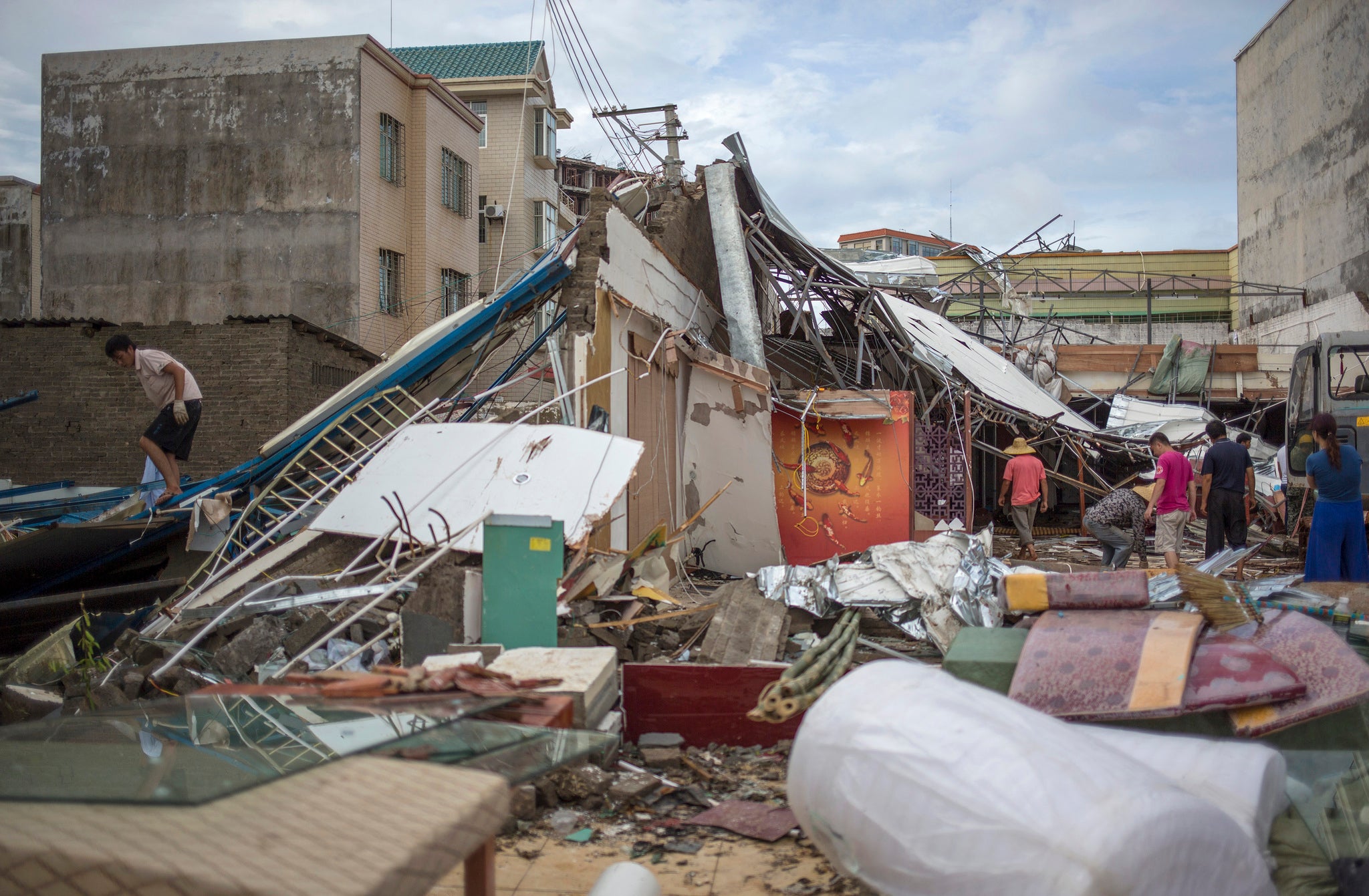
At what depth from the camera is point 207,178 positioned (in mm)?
19766

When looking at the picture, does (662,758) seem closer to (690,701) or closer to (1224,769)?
(690,701)

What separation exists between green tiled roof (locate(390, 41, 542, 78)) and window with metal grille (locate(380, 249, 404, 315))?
29.1 feet

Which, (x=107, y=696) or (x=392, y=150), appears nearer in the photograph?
(x=107, y=696)

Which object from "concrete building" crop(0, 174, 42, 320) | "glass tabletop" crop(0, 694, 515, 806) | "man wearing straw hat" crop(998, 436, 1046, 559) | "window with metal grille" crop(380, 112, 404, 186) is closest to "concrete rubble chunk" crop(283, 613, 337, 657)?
"glass tabletop" crop(0, 694, 515, 806)

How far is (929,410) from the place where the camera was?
43.7ft

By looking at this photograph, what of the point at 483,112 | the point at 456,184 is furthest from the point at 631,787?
the point at 483,112

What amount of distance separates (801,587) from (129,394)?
12.4 m

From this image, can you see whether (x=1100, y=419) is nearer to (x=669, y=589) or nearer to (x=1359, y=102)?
(x=1359, y=102)

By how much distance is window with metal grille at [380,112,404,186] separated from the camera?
20.6 metres

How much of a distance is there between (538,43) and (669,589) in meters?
24.9

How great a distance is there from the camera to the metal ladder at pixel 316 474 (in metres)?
7.59

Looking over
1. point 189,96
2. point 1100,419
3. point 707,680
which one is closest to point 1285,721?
point 707,680

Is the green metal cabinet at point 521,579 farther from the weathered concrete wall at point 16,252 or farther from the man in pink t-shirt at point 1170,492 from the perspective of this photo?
the weathered concrete wall at point 16,252

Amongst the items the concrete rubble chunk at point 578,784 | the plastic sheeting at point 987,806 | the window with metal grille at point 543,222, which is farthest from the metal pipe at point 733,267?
the window with metal grille at point 543,222
